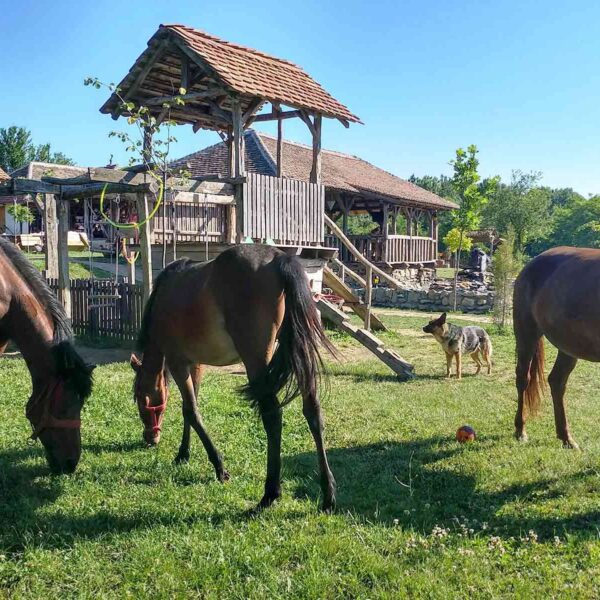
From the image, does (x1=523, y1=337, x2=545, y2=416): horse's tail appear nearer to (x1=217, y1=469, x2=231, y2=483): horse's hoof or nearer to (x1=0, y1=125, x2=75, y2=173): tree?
(x1=217, y1=469, x2=231, y2=483): horse's hoof

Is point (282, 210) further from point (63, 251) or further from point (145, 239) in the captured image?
point (63, 251)

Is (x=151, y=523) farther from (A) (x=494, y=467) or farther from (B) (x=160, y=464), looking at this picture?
(A) (x=494, y=467)

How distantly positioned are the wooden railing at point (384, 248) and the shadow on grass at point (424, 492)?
19703 mm

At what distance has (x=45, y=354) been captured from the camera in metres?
4.27

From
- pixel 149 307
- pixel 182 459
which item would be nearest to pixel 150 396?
pixel 182 459

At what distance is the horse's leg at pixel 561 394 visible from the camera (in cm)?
571

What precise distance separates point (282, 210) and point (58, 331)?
811 cm

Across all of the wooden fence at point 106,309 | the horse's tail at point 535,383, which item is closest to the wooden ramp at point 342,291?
the wooden fence at point 106,309

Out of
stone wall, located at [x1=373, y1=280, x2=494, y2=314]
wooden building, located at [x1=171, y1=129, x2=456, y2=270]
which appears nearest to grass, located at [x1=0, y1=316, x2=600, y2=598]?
wooden building, located at [x1=171, y1=129, x2=456, y2=270]

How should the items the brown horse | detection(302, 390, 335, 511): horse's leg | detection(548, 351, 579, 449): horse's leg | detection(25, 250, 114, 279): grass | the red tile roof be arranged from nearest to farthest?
detection(302, 390, 335, 511): horse's leg → the brown horse → detection(548, 351, 579, 449): horse's leg → the red tile roof → detection(25, 250, 114, 279): grass

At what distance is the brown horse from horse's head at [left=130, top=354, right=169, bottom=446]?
146 inches

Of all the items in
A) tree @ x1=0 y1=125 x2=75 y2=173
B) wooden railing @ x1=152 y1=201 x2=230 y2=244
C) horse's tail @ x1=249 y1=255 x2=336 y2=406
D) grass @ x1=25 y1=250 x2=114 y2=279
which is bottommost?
horse's tail @ x1=249 y1=255 x2=336 y2=406

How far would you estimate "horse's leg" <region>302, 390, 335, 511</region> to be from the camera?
409 centimetres

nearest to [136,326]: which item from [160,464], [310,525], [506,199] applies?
[160,464]
